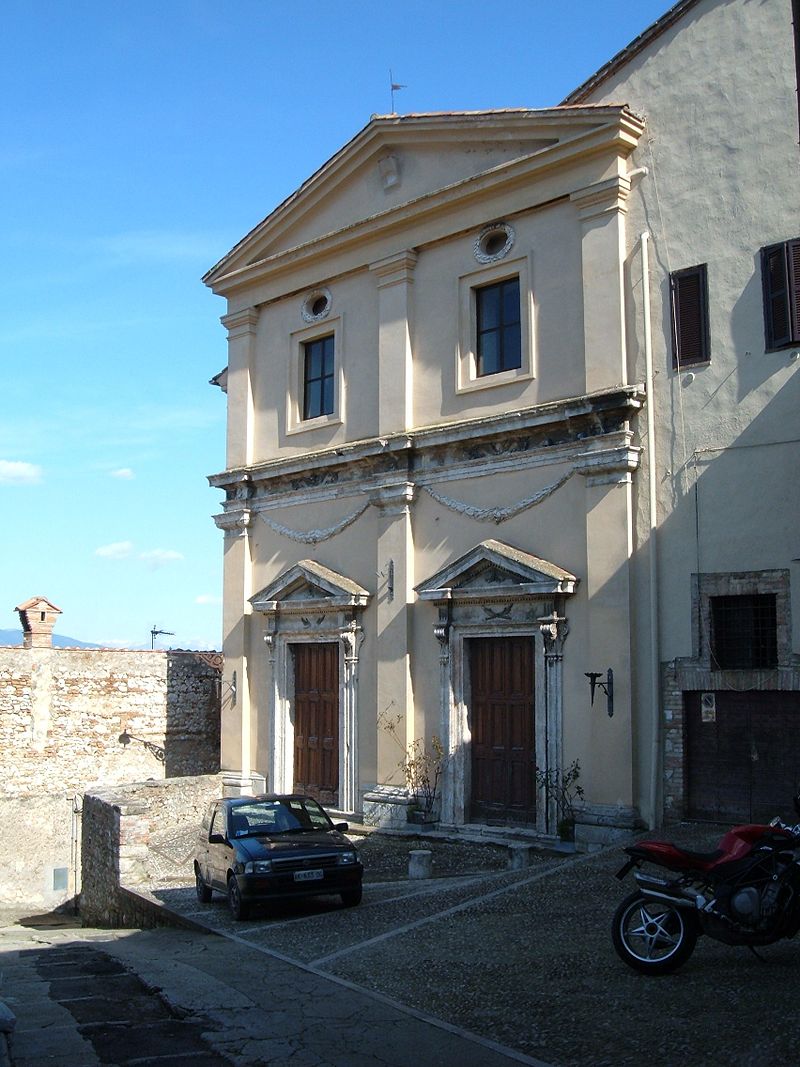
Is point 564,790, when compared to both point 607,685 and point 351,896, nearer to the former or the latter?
point 607,685

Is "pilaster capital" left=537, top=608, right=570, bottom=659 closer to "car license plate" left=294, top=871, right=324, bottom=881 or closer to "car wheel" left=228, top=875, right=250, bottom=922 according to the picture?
"car license plate" left=294, top=871, right=324, bottom=881

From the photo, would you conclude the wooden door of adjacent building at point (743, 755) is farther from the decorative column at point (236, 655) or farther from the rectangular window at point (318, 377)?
the decorative column at point (236, 655)

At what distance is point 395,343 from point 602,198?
421 cm

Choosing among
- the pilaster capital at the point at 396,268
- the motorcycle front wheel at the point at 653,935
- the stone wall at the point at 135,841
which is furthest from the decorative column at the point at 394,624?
the motorcycle front wheel at the point at 653,935

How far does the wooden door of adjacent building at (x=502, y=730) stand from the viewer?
1553 centimetres

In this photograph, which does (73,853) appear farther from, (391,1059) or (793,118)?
(793,118)

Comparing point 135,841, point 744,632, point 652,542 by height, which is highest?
point 652,542

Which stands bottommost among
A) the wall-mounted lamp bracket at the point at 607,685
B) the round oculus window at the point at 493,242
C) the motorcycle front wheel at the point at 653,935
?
the motorcycle front wheel at the point at 653,935

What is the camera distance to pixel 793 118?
1365 cm

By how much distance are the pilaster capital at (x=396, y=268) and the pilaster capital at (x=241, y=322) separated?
11.7 feet

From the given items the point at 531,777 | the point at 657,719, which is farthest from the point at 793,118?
the point at 531,777

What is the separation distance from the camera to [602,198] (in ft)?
49.4

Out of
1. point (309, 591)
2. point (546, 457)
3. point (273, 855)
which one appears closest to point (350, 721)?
point (309, 591)

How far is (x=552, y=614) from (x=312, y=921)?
17.4 ft
